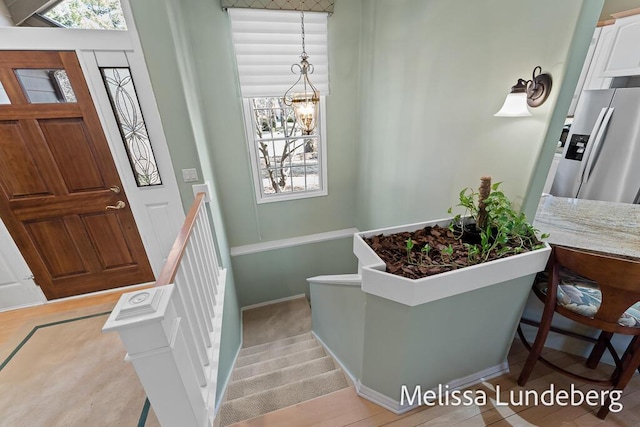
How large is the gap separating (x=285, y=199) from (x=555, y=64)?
2725 mm

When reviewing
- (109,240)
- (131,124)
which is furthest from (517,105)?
(109,240)

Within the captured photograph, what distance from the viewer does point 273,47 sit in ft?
8.77

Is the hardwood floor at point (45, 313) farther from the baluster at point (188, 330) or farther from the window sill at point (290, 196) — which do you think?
the baluster at point (188, 330)

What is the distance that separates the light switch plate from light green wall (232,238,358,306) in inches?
53.7

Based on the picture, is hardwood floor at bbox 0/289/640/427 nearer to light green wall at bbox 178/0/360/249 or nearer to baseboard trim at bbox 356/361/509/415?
baseboard trim at bbox 356/361/509/415

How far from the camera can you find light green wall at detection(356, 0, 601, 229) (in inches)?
50.3

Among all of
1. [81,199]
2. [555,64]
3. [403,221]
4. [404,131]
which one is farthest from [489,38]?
[81,199]

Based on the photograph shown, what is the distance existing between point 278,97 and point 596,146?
128 inches

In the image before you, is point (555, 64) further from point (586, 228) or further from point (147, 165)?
point (147, 165)

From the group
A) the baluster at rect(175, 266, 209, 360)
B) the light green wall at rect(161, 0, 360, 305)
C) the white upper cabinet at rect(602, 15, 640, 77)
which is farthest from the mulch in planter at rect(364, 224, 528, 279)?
the white upper cabinet at rect(602, 15, 640, 77)

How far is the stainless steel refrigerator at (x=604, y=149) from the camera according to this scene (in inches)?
91.2

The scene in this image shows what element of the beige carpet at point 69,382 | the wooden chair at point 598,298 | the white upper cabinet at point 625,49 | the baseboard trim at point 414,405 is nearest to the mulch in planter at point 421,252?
the wooden chair at point 598,298

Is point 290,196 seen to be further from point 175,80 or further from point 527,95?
point 527,95

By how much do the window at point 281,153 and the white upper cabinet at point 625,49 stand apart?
2.84 m
